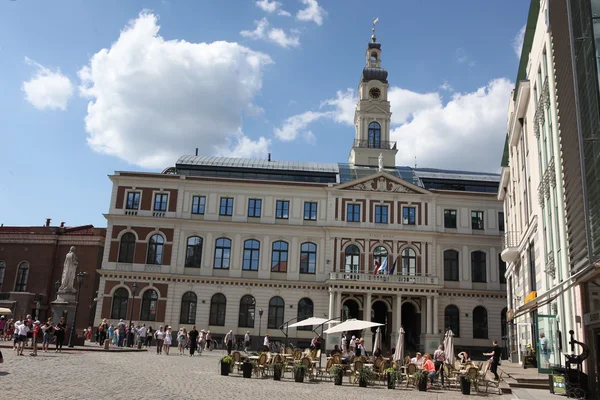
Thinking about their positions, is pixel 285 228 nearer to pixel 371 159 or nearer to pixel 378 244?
pixel 378 244

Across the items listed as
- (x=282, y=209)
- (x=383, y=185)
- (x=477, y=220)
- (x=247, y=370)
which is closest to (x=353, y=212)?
(x=383, y=185)

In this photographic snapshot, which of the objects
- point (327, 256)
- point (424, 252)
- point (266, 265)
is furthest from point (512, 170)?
point (266, 265)

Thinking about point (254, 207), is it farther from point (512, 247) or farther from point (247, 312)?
point (512, 247)

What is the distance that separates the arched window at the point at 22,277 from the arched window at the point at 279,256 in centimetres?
2415

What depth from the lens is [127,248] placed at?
2004 inches

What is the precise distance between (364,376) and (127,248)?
3437cm

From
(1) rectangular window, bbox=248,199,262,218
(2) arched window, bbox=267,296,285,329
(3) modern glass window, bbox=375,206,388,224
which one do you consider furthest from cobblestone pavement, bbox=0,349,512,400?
(3) modern glass window, bbox=375,206,388,224

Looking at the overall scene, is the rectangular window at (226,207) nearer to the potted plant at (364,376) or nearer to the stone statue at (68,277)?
the stone statue at (68,277)

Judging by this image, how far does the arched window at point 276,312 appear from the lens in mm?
49781

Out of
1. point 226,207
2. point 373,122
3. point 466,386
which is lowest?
point 466,386

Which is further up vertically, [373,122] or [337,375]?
[373,122]

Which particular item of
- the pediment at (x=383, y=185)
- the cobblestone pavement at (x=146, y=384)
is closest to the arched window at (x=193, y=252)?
the pediment at (x=383, y=185)

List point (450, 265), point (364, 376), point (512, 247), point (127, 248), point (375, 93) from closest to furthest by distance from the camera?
1. point (364, 376)
2. point (512, 247)
3. point (127, 248)
4. point (450, 265)
5. point (375, 93)

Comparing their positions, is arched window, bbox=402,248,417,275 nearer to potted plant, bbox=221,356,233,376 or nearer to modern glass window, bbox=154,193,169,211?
modern glass window, bbox=154,193,169,211
